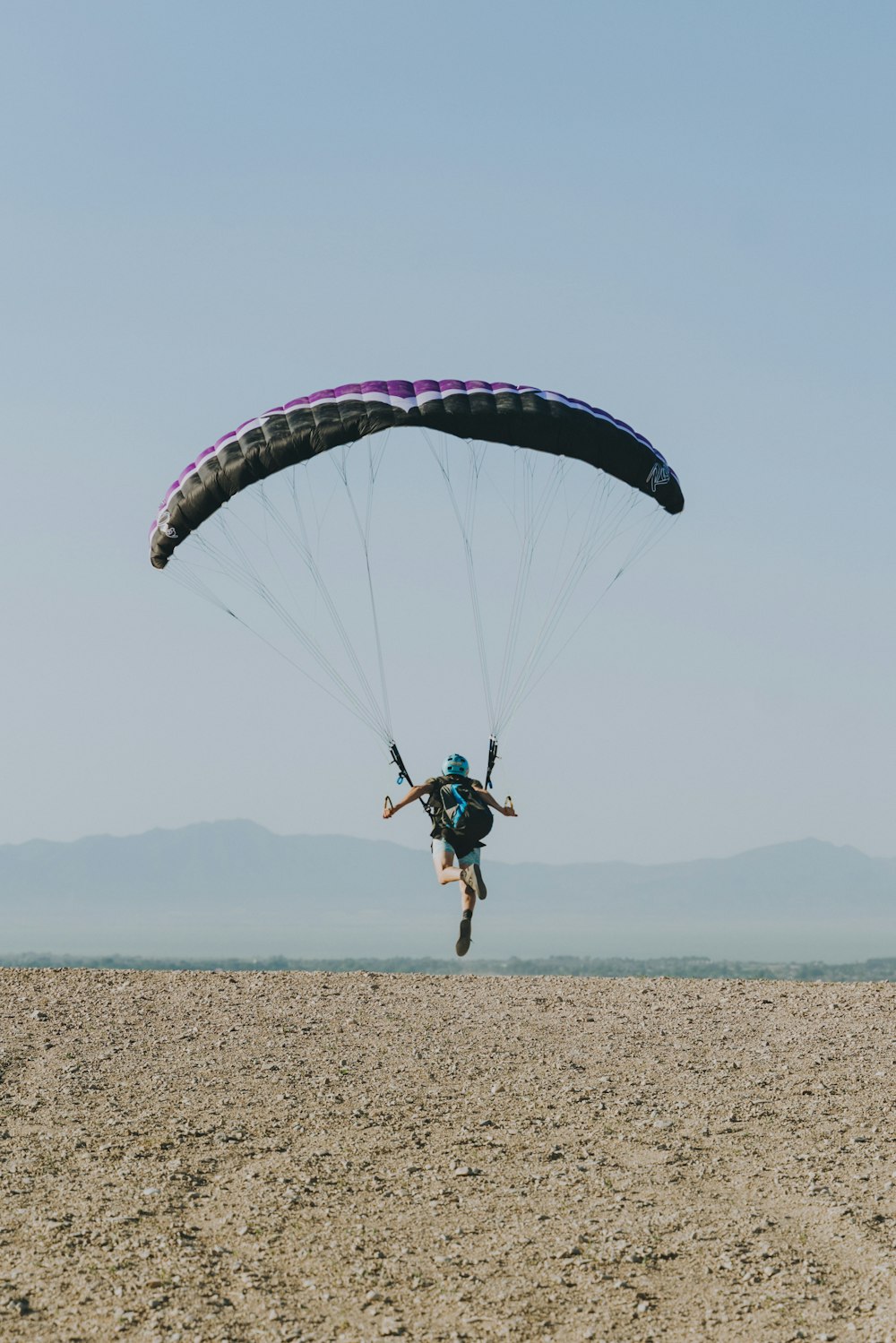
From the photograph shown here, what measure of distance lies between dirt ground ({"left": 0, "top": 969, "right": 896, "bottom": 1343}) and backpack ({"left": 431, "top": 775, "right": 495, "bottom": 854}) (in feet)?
9.12

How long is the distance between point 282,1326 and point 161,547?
13.3 metres

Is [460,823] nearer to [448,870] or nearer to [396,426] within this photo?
[448,870]

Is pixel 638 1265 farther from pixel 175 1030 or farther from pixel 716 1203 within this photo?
pixel 175 1030

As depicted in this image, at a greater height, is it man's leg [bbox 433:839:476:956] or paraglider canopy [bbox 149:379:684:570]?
paraglider canopy [bbox 149:379:684:570]

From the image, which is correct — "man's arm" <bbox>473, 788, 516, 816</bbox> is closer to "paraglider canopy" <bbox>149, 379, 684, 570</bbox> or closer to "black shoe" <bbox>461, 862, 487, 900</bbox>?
"black shoe" <bbox>461, 862, 487, 900</bbox>

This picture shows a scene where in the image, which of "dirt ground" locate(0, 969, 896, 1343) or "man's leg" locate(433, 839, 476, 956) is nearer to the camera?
"dirt ground" locate(0, 969, 896, 1343)

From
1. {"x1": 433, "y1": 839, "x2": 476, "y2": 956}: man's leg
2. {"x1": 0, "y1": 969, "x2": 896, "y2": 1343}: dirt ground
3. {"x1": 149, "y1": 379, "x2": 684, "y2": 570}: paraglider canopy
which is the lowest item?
{"x1": 0, "y1": 969, "x2": 896, "y2": 1343}: dirt ground

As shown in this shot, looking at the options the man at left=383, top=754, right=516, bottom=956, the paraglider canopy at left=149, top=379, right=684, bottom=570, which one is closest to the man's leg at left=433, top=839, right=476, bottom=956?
the man at left=383, top=754, right=516, bottom=956

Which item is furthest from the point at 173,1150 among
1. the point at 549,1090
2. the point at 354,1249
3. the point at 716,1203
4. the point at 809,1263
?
the point at 809,1263

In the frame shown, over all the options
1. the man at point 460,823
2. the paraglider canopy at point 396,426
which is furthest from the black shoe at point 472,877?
the paraglider canopy at point 396,426

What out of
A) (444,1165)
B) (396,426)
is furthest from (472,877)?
(396,426)

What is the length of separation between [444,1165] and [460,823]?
530cm

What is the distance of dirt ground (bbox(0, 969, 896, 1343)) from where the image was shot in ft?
34.7

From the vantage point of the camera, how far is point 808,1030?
62.3 feet
